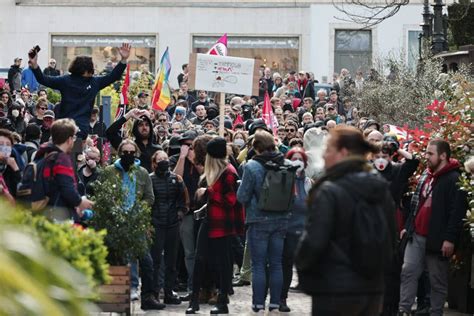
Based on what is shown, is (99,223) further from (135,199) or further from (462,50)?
(462,50)

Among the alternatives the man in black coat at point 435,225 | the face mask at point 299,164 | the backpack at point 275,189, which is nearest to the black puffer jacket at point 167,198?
the face mask at point 299,164

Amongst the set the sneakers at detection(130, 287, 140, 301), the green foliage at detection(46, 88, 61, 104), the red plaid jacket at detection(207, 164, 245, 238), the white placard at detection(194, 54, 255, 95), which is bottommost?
the sneakers at detection(130, 287, 140, 301)

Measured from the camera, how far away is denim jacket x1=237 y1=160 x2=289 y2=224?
1186 cm

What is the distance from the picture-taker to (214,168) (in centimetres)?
1251

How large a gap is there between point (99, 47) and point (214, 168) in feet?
119

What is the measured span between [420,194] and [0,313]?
9.63 metres

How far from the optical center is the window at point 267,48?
159 feet

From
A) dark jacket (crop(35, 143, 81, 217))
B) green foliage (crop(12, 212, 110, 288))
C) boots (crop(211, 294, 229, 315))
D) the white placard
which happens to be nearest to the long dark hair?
boots (crop(211, 294, 229, 315))

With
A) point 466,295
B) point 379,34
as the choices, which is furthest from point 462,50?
point 379,34

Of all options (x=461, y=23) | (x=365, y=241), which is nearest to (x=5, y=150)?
(x=365, y=241)

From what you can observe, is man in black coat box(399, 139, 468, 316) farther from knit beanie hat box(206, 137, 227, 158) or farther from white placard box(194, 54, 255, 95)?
white placard box(194, 54, 255, 95)

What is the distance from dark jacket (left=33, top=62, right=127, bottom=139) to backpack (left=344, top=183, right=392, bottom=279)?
21.1ft

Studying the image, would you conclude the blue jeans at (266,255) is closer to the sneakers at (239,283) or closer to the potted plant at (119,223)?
→ the potted plant at (119,223)

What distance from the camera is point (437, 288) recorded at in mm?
11750
